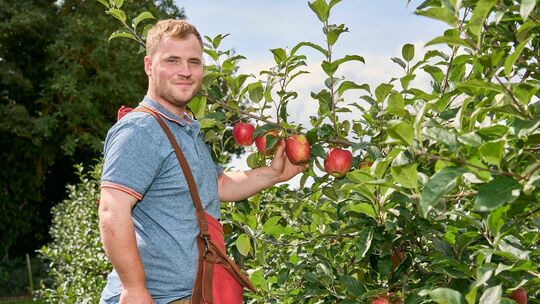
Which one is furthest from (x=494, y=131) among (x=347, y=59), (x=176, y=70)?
(x=176, y=70)

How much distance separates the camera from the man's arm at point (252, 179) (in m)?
2.97

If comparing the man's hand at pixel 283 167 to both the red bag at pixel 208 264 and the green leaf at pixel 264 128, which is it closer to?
the green leaf at pixel 264 128

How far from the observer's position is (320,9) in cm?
251

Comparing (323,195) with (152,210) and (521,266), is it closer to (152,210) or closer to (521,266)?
(152,210)

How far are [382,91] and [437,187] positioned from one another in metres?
1.08

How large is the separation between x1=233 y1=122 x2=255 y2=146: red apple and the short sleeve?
0.49 m

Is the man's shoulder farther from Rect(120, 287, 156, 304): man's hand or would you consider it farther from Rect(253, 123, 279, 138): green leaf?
Rect(120, 287, 156, 304): man's hand

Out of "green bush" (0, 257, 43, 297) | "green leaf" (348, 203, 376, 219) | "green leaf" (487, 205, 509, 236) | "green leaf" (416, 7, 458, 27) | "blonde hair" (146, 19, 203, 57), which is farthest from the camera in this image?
"green bush" (0, 257, 43, 297)

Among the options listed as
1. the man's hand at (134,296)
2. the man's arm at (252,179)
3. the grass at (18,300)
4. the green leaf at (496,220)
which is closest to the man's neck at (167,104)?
the man's arm at (252,179)

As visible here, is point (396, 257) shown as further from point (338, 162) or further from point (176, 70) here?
point (176, 70)

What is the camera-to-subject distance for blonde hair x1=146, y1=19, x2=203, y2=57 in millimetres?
2645

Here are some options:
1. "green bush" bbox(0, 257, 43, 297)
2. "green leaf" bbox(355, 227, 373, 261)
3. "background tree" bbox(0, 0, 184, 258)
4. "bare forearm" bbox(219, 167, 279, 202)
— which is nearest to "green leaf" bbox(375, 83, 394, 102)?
"green leaf" bbox(355, 227, 373, 261)

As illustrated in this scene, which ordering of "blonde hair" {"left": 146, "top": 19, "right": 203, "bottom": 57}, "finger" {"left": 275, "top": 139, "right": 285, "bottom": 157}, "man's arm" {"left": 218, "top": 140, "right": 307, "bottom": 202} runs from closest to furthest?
"blonde hair" {"left": 146, "top": 19, "right": 203, "bottom": 57} → "finger" {"left": 275, "top": 139, "right": 285, "bottom": 157} → "man's arm" {"left": 218, "top": 140, "right": 307, "bottom": 202}

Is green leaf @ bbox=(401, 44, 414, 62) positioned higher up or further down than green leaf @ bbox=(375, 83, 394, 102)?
higher up
